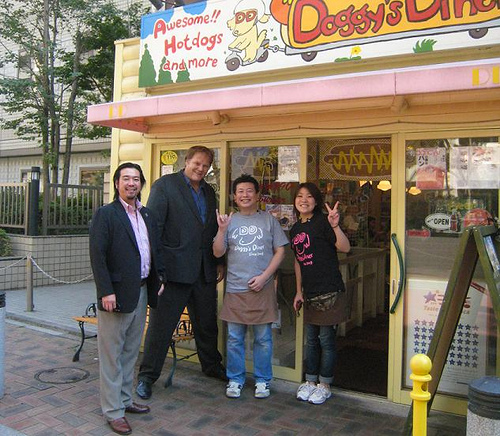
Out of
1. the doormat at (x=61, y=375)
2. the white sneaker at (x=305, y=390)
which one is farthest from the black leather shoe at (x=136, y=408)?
the white sneaker at (x=305, y=390)

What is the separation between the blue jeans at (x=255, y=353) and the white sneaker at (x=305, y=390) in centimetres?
29

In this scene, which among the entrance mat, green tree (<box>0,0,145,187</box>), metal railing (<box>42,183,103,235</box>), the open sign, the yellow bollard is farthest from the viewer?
green tree (<box>0,0,145,187</box>)

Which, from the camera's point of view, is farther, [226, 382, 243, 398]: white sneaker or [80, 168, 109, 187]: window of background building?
[80, 168, 109, 187]: window of background building

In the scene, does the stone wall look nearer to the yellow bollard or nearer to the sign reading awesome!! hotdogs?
the sign reading awesome!! hotdogs

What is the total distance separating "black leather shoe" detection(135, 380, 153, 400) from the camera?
4.24 metres

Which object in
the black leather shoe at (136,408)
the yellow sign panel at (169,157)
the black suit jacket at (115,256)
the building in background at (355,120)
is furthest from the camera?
the yellow sign panel at (169,157)

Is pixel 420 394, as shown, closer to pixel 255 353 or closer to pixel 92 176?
pixel 255 353

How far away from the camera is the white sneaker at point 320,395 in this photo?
4.18m

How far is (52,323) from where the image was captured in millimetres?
6754

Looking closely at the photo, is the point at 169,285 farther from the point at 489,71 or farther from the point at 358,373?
the point at 489,71

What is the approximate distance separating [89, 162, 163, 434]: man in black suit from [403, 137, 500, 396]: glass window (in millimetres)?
2171

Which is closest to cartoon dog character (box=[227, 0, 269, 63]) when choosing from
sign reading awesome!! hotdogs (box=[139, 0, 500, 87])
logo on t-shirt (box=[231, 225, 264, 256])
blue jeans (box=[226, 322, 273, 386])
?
sign reading awesome!! hotdogs (box=[139, 0, 500, 87])

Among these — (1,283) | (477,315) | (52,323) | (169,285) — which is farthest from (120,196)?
(1,283)

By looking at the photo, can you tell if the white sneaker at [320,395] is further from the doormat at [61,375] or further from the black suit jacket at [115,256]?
the doormat at [61,375]
